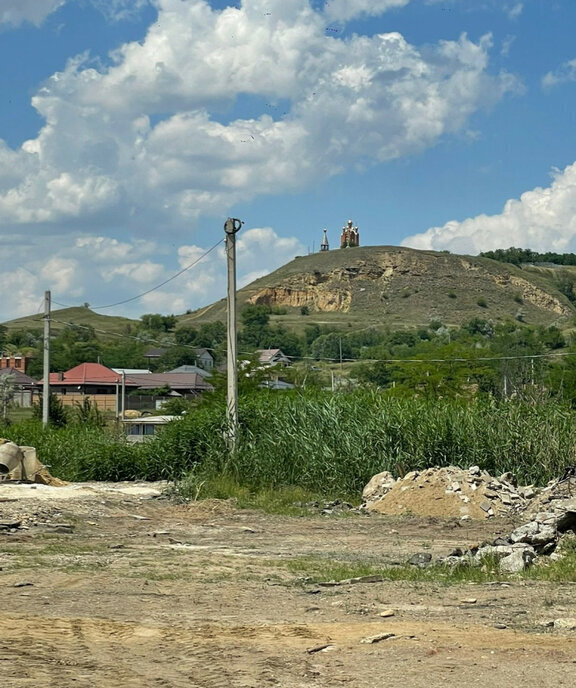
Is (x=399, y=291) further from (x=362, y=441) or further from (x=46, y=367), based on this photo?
(x=362, y=441)

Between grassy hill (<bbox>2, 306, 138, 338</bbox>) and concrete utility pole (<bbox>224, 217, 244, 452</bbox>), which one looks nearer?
concrete utility pole (<bbox>224, 217, 244, 452</bbox>)

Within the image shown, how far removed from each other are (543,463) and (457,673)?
16.1m

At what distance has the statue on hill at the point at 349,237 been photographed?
616 feet

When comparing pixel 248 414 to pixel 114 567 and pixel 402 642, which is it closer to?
pixel 114 567

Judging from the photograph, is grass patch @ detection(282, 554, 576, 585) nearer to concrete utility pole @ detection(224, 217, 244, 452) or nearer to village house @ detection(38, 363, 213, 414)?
concrete utility pole @ detection(224, 217, 244, 452)

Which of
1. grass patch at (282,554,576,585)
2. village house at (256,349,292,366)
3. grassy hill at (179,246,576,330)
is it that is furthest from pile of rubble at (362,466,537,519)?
grassy hill at (179,246,576,330)

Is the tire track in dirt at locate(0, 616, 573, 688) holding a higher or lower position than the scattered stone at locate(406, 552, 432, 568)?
higher

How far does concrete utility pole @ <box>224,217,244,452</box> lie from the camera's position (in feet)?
81.3

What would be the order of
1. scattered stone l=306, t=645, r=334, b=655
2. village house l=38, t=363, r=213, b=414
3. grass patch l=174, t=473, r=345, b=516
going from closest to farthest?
scattered stone l=306, t=645, r=334, b=655
grass patch l=174, t=473, r=345, b=516
village house l=38, t=363, r=213, b=414

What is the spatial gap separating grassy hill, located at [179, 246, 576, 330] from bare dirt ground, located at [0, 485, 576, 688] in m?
117

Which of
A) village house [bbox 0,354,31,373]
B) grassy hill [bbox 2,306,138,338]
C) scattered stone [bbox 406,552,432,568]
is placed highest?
grassy hill [bbox 2,306,138,338]

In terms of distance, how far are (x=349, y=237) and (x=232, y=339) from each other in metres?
165

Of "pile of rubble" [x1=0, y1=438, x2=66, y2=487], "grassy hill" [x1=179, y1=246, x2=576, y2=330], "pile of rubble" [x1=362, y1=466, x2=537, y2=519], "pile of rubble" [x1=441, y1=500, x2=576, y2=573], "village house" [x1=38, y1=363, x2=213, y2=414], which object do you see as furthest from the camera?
"grassy hill" [x1=179, y1=246, x2=576, y2=330]

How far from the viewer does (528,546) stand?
12.1m
